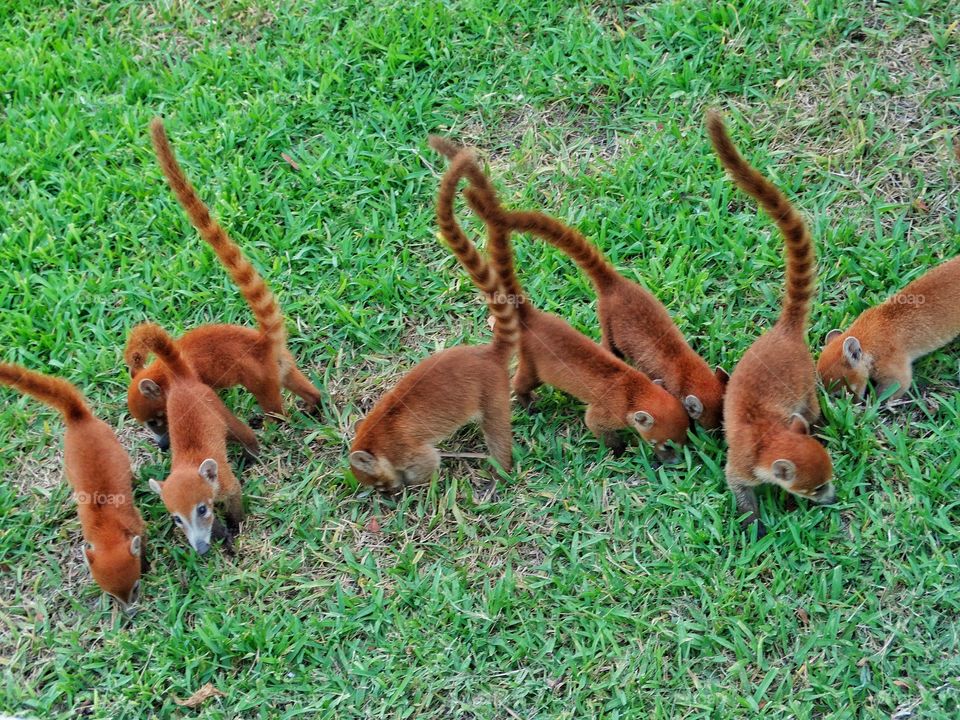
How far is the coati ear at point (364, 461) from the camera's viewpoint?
514cm

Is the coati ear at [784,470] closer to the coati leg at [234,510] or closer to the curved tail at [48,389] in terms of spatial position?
the coati leg at [234,510]

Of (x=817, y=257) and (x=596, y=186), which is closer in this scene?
(x=817, y=257)

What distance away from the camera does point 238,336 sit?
5594mm

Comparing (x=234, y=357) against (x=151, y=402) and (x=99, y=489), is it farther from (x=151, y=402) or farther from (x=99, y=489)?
(x=99, y=489)

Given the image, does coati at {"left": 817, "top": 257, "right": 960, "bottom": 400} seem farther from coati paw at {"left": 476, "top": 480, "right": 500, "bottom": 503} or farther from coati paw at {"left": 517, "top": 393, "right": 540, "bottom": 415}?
coati paw at {"left": 476, "top": 480, "right": 500, "bottom": 503}

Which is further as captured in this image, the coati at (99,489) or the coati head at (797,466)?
the coati at (99,489)

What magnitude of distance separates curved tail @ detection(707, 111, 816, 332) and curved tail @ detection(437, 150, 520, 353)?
3.84ft

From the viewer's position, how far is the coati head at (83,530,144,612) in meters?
4.92

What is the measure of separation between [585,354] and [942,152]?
2.68 meters

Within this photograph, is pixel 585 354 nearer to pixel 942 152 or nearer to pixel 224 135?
pixel 942 152

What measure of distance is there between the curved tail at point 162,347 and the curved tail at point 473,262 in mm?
1524

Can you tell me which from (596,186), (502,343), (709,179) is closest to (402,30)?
(596,186)

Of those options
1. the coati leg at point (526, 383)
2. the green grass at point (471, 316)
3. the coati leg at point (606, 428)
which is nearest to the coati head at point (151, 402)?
the green grass at point (471, 316)

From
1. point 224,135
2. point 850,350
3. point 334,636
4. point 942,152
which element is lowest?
point 334,636
